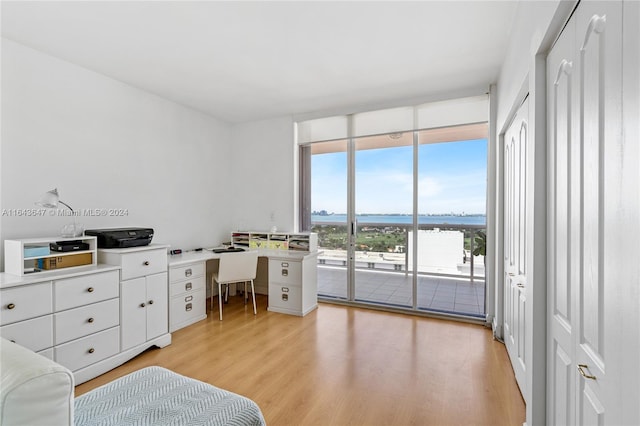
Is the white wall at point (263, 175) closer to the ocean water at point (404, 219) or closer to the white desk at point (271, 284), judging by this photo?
the ocean water at point (404, 219)

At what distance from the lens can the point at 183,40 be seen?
250 cm

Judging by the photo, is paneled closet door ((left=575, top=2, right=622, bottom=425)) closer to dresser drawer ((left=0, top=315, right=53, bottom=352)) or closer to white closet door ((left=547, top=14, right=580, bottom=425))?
white closet door ((left=547, top=14, right=580, bottom=425))

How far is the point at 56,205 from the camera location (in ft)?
8.23

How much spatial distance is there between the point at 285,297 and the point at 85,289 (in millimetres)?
2092

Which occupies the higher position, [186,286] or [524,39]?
[524,39]

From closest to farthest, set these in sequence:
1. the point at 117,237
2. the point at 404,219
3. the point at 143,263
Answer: the point at 117,237, the point at 143,263, the point at 404,219

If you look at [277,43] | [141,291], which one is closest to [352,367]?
[141,291]

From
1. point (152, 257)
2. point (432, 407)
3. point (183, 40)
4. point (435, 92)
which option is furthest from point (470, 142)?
point (152, 257)

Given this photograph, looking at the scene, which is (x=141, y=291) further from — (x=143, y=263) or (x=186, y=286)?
(x=186, y=286)

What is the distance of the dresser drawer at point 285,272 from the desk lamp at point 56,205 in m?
2.04

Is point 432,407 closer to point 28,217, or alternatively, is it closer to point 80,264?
point 80,264

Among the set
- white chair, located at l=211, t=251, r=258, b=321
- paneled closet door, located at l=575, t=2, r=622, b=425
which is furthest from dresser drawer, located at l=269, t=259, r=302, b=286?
paneled closet door, located at l=575, t=2, r=622, b=425

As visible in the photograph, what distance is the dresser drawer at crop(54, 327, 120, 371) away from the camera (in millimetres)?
2219

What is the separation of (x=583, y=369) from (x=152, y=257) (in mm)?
3159
